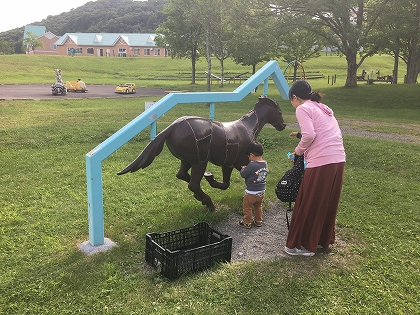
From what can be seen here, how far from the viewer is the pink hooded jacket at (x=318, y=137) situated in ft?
12.8

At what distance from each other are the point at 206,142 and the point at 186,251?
4.96 ft

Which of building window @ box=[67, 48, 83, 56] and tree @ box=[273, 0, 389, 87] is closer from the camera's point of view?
tree @ box=[273, 0, 389, 87]

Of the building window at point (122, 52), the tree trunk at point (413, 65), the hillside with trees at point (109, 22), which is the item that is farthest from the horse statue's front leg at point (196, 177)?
the hillside with trees at point (109, 22)

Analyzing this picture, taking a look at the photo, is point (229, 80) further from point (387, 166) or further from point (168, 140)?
point (168, 140)

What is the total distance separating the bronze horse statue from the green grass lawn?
0.81 meters

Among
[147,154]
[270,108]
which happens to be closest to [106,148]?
[147,154]

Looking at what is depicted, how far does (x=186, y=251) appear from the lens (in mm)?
3705

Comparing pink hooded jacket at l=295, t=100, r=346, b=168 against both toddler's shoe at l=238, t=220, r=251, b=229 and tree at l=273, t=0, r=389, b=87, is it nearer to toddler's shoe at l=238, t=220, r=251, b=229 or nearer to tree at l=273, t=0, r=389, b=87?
toddler's shoe at l=238, t=220, r=251, b=229

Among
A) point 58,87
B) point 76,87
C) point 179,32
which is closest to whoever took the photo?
point 58,87

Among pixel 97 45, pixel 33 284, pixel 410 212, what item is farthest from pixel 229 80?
pixel 97 45

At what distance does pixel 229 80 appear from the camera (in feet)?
120

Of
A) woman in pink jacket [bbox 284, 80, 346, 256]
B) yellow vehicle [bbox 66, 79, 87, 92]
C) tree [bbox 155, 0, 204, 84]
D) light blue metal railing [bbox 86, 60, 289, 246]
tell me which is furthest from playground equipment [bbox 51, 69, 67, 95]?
woman in pink jacket [bbox 284, 80, 346, 256]

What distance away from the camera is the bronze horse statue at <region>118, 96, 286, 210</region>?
4.38 meters

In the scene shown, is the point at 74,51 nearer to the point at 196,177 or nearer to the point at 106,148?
the point at 196,177
